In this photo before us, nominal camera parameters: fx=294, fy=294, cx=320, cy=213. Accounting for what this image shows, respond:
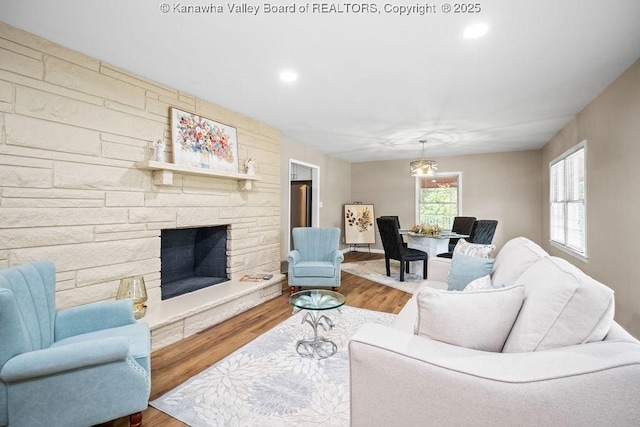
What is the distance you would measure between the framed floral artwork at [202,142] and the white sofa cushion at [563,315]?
3.12 meters

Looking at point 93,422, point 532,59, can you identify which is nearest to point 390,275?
point 532,59

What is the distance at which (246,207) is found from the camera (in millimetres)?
4082

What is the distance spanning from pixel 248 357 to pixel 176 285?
→ 5.29ft

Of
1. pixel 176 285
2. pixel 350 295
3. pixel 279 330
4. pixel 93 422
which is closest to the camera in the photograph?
pixel 93 422

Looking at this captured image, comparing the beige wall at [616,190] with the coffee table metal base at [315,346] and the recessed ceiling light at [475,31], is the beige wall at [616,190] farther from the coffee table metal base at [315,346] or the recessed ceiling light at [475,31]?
the coffee table metal base at [315,346]

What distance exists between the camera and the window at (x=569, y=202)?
12.6ft

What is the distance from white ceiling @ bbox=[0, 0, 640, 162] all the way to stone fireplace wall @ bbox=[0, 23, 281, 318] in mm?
198

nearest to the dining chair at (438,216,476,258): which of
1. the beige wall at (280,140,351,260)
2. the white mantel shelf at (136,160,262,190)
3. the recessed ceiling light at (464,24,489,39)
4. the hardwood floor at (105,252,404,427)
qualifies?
the hardwood floor at (105,252,404,427)

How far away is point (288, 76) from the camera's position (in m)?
2.79

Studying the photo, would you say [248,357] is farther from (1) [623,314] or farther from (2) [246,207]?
(1) [623,314]

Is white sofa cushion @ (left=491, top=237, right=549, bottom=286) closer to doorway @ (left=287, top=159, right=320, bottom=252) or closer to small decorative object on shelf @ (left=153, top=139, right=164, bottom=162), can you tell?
small decorative object on shelf @ (left=153, top=139, right=164, bottom=162)

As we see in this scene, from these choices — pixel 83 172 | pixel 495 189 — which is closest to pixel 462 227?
pixel 495 189

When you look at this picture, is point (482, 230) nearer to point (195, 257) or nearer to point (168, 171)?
point (195, 257)

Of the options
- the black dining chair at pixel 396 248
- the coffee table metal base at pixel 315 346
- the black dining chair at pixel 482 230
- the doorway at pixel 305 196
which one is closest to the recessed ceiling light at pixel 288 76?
the coffee table metal base at pixel 315 346
